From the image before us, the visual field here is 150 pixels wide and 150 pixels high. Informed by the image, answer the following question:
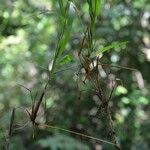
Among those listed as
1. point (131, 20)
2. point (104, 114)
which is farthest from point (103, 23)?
point (104, 114)

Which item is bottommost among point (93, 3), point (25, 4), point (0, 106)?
point (93, 3)

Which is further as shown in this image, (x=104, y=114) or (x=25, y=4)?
(x=25, y=4)

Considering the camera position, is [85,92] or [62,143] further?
[85,92]

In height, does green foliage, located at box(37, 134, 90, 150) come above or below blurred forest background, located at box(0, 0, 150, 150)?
below

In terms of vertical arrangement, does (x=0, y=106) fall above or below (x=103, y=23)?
below

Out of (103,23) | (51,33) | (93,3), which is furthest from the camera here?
(51,33)

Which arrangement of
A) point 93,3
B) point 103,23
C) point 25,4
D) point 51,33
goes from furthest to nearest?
1. point 51,33
2. point 25,4
3. point 103,23
4. point 93,3

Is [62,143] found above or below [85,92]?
below

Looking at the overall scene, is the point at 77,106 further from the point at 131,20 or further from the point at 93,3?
the point at 93,3

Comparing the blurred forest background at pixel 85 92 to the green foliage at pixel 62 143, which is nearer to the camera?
the green foliage at pixel 62 143

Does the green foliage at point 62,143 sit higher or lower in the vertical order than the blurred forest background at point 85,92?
lower

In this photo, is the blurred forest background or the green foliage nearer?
the green foliage
